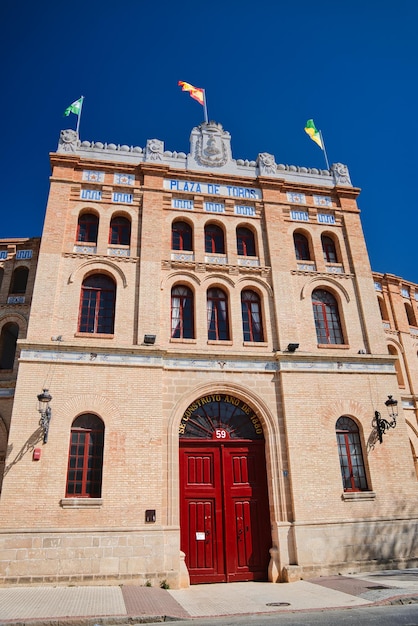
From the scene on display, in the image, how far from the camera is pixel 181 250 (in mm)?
16938

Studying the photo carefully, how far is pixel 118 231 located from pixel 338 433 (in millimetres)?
10758

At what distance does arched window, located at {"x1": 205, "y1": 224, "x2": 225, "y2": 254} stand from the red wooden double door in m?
7.29

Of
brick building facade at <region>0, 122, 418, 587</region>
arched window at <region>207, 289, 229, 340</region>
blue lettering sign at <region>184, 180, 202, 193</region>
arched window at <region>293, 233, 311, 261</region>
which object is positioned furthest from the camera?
arched window at <region>293, 233, 311, 261</region>

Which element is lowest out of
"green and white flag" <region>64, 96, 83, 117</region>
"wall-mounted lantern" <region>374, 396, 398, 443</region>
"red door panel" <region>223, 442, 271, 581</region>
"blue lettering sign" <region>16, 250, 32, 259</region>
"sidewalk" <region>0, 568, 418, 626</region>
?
"sidewalk" <region>0, 568, 418, 626</region>

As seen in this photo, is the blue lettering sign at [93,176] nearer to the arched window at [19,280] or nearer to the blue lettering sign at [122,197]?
the blue lettering sign at [122,197]

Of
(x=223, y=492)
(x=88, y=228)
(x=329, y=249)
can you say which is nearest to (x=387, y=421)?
(x=223, y=492)

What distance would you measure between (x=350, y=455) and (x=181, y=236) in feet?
32.7

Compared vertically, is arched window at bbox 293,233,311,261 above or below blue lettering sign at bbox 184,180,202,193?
below

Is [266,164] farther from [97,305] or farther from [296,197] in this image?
[97,305]

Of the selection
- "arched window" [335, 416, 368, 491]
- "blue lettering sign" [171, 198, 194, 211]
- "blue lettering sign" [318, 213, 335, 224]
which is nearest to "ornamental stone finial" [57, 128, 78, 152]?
"blue lettering sign" [171, 198, 194, 211]

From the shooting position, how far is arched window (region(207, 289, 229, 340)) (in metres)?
15.9

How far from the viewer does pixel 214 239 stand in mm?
17672

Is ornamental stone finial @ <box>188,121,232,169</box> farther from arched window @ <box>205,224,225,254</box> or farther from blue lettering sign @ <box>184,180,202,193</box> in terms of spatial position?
arched window @ <box>205,224,225,254</box>

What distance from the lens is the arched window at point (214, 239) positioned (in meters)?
17.5
